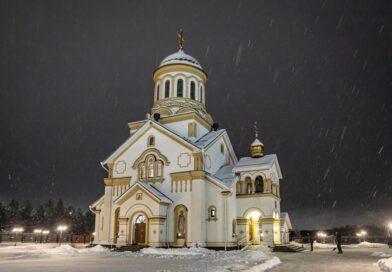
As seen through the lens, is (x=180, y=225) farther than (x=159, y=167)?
No

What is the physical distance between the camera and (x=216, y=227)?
26578 mm

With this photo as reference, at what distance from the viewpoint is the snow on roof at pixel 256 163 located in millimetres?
29959

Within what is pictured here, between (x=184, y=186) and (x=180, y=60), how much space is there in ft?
45.0

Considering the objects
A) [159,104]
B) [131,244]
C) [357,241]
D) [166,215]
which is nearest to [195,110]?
[159,104]

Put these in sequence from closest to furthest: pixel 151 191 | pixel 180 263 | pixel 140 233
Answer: pixel 180 263
pixel 151 191
pixel 140 233

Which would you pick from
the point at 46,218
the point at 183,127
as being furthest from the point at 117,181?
the point at 46,218

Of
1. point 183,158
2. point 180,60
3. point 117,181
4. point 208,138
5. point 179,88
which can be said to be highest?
point 180,60

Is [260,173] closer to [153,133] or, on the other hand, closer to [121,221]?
[153,133]

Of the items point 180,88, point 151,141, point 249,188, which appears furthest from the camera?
point 180,88

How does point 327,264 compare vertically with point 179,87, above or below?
below

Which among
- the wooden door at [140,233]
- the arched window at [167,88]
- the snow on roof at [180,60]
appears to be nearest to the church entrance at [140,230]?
the wooden door at [140,233]

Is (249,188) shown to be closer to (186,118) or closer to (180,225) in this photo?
(180,225)

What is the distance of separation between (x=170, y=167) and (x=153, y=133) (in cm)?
356

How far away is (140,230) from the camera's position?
2719 cm
